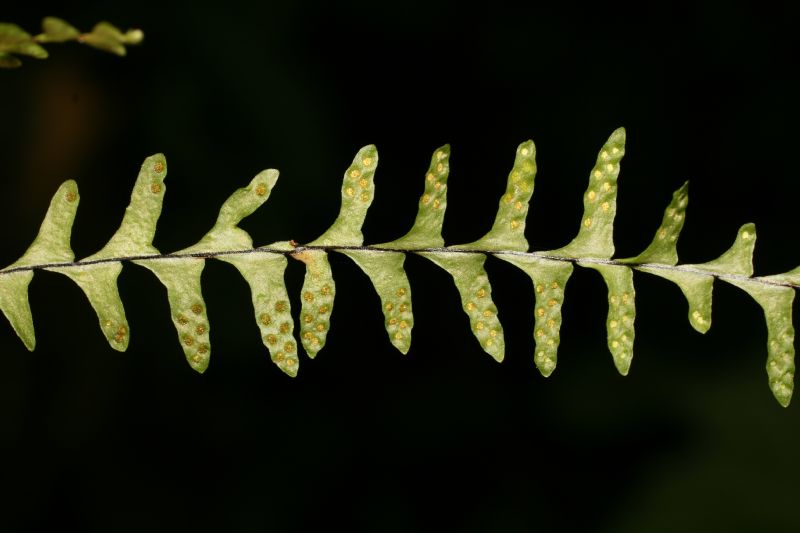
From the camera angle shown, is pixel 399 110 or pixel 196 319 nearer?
pixel 196 319

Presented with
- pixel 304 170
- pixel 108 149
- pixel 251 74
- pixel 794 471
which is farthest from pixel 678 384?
pixel 108 149

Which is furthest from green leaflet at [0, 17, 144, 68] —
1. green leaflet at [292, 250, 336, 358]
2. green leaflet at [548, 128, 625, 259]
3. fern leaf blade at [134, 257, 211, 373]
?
green leaflet at [548, 128, 625, 259]

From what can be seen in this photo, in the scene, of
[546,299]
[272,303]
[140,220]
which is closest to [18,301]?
[140,220]

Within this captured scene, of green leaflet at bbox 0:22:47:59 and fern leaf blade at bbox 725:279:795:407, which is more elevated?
green leaflet at bbox 0:22:47:59

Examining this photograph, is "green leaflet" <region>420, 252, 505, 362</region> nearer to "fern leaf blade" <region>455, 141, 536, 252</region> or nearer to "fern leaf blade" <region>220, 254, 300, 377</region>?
"fern leaf blade" <region>455, 141, 536, 252</region>

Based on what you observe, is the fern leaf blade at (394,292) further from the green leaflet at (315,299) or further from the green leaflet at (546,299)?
the green leaflet at (546,299)

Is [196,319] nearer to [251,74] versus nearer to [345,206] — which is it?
[345,206]

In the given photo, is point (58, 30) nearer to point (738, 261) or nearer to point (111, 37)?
point (111, 37)
